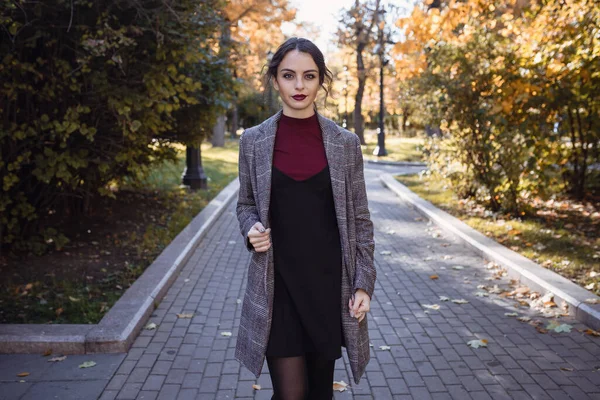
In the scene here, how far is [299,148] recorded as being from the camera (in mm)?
2605

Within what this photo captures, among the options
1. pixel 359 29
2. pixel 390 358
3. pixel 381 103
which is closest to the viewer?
pixel 390 358

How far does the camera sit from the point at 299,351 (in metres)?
2.50

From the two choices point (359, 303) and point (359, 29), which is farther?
point (359, 29)

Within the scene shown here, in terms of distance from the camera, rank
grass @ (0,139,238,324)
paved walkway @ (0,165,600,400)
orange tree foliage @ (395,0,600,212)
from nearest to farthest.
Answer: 1. paved walkway @ (0,165,600,400)
2. grass @ (0,139,238,324)
3. orange tree foliage @ (395,0,600,212)

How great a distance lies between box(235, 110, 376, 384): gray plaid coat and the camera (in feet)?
8.27

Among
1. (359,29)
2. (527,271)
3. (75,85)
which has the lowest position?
(527,271)

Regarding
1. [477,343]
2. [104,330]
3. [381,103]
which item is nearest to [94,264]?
[104,330]

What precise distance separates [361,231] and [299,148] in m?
0.48

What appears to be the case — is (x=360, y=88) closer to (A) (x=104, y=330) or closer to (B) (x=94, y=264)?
(B) (x=94, y=264)

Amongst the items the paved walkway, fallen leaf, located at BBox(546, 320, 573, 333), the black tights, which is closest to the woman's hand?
the black tights

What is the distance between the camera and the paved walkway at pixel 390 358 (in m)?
4.07

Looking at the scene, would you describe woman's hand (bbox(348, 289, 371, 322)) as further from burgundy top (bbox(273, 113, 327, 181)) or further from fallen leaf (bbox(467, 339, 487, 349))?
fallen leaf (bbox(467, 339, 487, 349))

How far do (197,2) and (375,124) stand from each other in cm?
6502

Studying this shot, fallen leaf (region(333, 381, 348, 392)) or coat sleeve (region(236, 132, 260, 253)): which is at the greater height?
coat sleeve (region(236, 132, 260, 253))
